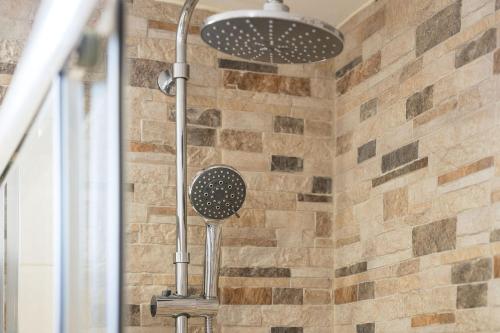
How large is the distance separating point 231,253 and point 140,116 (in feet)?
1.26

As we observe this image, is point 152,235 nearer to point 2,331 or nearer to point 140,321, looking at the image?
point 140,321

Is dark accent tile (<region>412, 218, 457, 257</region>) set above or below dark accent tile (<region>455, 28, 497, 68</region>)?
below

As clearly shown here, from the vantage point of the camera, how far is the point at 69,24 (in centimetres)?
57

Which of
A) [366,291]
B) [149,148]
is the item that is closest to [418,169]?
[366,291]

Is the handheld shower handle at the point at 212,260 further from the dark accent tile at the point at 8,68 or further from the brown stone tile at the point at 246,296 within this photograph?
the dark accent tile at the point at 8,68

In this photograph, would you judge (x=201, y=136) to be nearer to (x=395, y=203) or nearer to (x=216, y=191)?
(x=216, y=191)

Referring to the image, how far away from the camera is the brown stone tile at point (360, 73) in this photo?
1797 millimetres

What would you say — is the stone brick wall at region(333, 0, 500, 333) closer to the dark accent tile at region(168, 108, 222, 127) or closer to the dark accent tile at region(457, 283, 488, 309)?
the dark accent tile at region(457, 283, 488, 309)

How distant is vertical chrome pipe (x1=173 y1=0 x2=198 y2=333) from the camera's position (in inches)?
64.1

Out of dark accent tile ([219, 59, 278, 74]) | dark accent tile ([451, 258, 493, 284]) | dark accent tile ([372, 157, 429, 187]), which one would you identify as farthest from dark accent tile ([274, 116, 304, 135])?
dark accent tile ([451, 258, 493, 284])

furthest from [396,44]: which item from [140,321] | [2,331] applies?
[2,331]

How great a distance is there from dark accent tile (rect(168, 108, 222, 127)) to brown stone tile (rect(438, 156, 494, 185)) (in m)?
0.58

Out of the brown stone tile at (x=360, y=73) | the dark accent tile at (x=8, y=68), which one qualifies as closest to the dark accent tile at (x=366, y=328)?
the brown stone tile at (x=360, y=73)

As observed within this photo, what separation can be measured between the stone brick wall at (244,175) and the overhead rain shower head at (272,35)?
48cm
